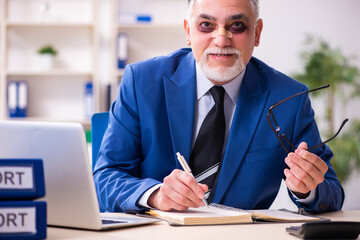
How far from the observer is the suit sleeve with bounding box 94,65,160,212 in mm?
1431

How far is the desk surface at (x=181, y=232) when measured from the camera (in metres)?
1.00

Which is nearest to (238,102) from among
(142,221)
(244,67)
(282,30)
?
(244,67)

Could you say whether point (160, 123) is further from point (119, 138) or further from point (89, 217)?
point (89, 217)

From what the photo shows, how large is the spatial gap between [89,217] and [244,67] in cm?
92

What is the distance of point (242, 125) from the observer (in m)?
1.71

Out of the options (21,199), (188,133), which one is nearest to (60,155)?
(21,199)

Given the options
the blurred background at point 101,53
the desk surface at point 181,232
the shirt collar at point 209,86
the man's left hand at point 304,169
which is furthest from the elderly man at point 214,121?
the blurred background at point 101,53

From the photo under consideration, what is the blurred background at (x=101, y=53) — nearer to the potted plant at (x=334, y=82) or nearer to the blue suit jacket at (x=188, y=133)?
the potted plant at (x=334, y=82)

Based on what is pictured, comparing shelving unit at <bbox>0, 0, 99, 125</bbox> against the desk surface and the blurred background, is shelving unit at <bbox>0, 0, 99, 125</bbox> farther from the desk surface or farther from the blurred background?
the desk surface

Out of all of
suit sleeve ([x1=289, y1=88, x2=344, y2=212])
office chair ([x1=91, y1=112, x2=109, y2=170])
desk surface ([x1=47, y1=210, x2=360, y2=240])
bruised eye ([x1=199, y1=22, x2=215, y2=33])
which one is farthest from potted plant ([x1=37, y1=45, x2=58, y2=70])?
desk surface ([x1=47, y1=210, x2=360, y2=240])

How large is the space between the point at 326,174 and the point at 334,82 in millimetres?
3517

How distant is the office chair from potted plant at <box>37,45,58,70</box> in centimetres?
308

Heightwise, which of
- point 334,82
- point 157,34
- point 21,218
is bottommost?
point 21,218

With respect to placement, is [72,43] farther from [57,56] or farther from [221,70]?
[221,70]
